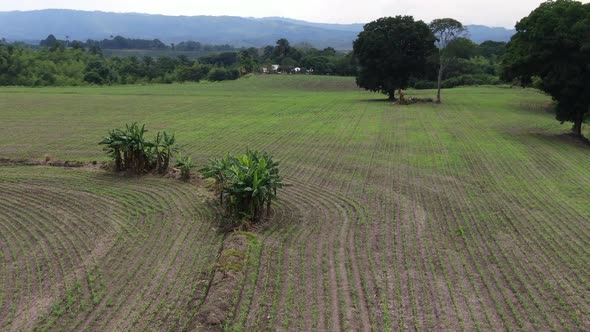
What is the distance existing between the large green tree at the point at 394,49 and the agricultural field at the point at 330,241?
23107 mm

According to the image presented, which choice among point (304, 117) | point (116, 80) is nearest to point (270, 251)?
point (304, 117)

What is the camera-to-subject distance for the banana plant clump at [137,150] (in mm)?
20734

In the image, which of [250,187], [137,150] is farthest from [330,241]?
[137,150]

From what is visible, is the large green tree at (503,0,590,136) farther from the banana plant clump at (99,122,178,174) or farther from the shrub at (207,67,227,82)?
the shrub at (207,67,227,82)

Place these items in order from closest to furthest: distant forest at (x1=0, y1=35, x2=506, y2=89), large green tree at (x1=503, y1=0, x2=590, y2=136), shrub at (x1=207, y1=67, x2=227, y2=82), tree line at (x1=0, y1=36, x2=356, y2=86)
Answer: large green tree at (x1=503, y1=0, x2=590, y2=136) < distant forest at (x1=0, y1=35, x2=506, y2=89) < tree line at (x1=0, y1=36, x2=356, y2=86) < shrub at (x1=207, y1=67, x2=227, y2=82)

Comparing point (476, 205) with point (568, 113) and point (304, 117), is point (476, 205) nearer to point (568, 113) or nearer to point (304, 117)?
point (568, 113)

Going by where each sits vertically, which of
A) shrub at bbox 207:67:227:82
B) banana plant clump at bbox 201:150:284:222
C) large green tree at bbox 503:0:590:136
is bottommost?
banana plant clump at bbox 201:150:284:222

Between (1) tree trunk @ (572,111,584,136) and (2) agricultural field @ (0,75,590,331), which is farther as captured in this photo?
(1) tree trunk @ (572,111,584,136)

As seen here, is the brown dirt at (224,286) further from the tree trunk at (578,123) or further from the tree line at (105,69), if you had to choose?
the tree line at (105,69)

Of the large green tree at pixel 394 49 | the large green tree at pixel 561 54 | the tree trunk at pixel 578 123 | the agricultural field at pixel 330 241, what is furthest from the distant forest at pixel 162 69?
the agricultural field at pixel 330 241

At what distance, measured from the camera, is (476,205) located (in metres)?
17.5

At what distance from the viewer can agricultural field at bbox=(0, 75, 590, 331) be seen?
1043cm

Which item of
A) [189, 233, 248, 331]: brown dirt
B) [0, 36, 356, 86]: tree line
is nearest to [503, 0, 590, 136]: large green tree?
[189, 233, 248, 331]: brown dirt

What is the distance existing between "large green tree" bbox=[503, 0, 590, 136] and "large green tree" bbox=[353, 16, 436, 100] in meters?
19.2
